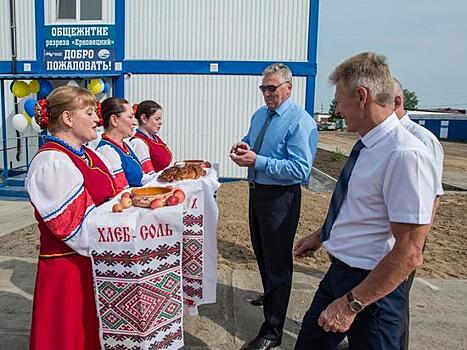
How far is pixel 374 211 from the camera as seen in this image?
184 cm

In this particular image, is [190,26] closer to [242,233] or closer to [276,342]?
[242,233]

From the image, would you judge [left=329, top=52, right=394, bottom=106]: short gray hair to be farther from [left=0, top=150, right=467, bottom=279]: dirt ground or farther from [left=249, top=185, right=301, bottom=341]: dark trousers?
[left=0, top=150, right=467, bottom=279]: dirt ground

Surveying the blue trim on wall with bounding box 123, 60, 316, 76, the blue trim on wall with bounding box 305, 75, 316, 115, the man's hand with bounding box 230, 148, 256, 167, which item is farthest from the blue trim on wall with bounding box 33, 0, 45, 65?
the man's hand with bounding box 230, 148, 256, 167

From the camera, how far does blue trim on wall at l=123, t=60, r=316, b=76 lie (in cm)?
1037

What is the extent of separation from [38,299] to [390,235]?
1.86m

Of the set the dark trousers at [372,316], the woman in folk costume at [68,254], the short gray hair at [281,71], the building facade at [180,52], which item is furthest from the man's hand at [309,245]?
the building facade at [180,52]

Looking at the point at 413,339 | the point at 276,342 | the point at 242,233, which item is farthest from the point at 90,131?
the point at 242,233

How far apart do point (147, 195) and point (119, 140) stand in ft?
3.90

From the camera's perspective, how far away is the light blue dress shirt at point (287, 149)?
3.15m

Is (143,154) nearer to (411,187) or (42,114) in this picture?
(42,114)

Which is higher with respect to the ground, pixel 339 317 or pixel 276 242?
pixel 339 317

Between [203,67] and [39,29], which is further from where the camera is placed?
[39,29]

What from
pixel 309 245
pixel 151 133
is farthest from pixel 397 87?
pixel 151 133

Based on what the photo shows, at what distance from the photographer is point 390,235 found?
1.86 meters
